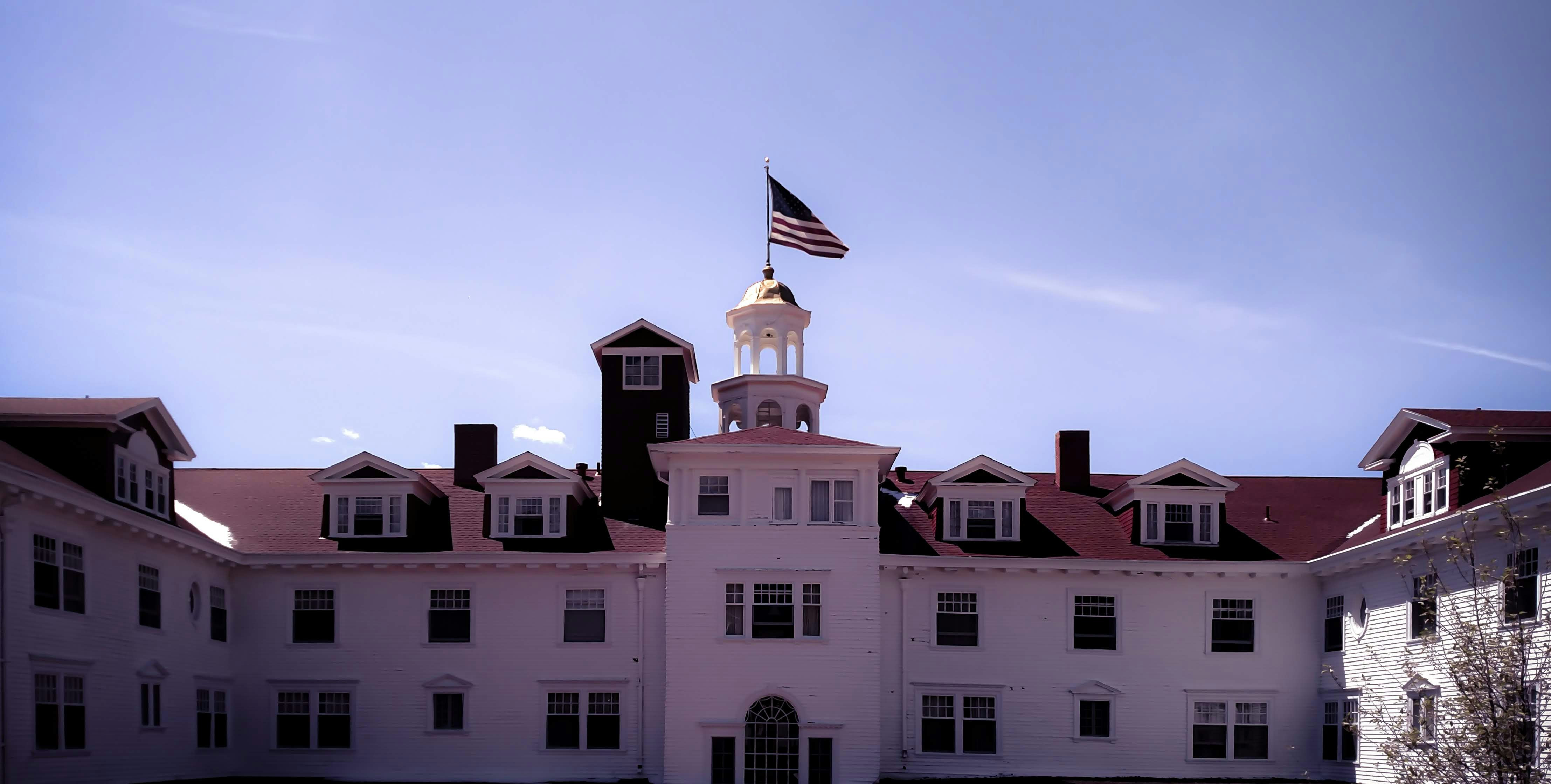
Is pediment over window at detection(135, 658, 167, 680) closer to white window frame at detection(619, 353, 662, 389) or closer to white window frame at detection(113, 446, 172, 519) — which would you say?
white window frame at detection(113, 446, 172, 519)

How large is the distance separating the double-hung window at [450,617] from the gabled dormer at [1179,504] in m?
19.7

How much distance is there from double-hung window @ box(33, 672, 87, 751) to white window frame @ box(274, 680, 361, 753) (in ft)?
29.6

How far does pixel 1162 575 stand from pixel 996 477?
5.52 metres

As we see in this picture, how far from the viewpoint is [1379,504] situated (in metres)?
44.5

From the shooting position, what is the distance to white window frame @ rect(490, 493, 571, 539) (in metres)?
41.8

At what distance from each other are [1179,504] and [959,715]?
9168mm

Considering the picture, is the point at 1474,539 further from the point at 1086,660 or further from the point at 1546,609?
the point at 1086,660

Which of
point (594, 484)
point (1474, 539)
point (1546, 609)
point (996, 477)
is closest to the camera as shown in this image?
point (1546, 609)

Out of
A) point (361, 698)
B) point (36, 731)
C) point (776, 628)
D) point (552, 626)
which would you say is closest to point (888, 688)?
point (776, 628)

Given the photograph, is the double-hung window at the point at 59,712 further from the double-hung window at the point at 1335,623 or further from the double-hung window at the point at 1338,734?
the double-hung window at the point at 1335,623

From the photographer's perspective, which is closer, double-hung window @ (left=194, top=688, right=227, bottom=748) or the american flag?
double-hung window @ (left=194, top=688, right=227, bottom=748)

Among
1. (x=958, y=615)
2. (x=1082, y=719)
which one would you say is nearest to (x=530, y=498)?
(x=958, y=615)

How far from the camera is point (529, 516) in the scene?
4219 centimetres

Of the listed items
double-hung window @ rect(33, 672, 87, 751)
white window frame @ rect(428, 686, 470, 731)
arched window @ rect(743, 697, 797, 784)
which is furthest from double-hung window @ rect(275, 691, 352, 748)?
arched window @ rect(743, 697, 797, 784)
